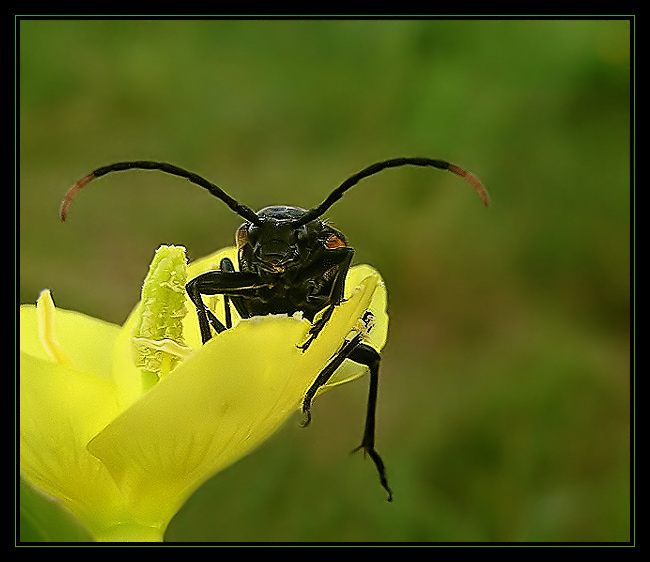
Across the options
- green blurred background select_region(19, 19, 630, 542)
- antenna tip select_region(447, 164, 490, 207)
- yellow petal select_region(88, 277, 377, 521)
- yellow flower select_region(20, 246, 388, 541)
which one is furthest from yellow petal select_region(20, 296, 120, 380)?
green blurred background select_region(19, 19, 630, 542)

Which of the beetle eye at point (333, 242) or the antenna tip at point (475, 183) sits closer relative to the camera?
the antenna tip at point (475, 183)

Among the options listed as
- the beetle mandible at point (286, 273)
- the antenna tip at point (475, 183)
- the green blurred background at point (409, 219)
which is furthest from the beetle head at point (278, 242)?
the green blurred background at point (409, 219)

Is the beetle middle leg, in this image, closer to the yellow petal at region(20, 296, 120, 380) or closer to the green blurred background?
the yellow petal at region(20, 296, 120, 380)

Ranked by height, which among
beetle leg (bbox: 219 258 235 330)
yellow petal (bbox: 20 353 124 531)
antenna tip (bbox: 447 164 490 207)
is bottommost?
yellow petal (bbox: 20 353 124 531)

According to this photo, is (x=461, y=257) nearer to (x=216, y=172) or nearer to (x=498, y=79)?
(x=498, y=79)

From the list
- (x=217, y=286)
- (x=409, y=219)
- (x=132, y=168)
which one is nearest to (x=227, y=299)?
(x=217, y=286)

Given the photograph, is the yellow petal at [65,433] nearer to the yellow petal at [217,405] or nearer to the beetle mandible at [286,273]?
the yellow petal at [217,405]

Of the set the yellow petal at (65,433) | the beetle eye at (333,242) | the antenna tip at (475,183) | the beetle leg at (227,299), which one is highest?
the antenna tip at (475,183)
